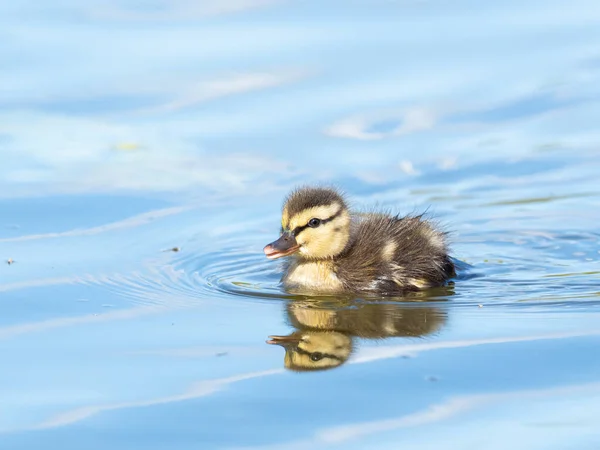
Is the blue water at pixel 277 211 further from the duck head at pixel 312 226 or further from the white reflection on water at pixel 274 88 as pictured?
the duck head at pixel 312 226

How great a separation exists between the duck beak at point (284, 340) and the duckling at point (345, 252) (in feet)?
3.71

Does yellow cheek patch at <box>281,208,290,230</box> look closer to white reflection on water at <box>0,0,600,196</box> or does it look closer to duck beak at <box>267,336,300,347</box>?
duck beak at <box>267,336,300,347</box>

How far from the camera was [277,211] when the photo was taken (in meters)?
8.32

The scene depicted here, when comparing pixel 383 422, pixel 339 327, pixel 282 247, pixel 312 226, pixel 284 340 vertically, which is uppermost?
pixel 312 226

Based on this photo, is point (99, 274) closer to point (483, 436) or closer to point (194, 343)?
point (194, 343)

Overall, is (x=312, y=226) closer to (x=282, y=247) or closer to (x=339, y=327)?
(x=282, y=247)

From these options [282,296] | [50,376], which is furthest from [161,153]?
[50,376]

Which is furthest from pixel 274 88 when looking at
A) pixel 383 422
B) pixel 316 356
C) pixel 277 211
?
pixel 383 422

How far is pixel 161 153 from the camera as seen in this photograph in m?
9.15

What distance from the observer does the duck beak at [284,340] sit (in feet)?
18.7

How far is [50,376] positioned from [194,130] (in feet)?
14.6

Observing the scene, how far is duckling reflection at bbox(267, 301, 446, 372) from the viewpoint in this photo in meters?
5.48

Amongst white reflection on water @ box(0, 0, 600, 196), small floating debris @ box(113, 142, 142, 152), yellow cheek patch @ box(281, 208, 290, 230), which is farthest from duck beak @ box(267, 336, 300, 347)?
small floating debris @ box(113, 142, 142, 152)

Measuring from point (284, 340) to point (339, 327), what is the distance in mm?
385
